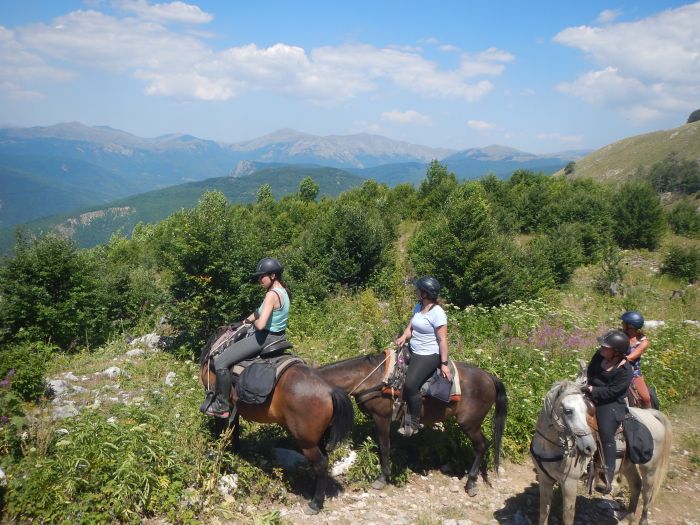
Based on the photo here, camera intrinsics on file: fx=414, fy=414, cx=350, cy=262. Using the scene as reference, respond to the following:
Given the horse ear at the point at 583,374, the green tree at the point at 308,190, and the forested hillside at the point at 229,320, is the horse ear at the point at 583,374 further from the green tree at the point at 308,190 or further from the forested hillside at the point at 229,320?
the green tree at the point at 308,190

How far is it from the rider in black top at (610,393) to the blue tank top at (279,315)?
394 cm

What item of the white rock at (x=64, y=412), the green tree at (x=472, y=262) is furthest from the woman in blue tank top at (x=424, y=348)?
the green tree at (x=472, y=262)

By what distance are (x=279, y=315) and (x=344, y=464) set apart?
2.63 meters

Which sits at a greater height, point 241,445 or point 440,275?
point 440,275

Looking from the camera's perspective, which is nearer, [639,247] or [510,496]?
[510,496]

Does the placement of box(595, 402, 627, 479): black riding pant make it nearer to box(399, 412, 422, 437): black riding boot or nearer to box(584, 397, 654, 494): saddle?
box(584, 397, 654, 494): saddle

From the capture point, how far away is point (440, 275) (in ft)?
51.0

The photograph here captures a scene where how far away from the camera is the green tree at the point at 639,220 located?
1144 inches

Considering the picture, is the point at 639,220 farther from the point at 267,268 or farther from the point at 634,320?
the point at 267,268

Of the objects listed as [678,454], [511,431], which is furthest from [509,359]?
[678,454]

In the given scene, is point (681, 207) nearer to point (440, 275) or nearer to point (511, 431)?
point (440, 275)

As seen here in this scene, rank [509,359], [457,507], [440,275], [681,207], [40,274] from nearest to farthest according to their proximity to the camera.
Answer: [457,507], [509,359], [40,274], [440,275], [681,207]

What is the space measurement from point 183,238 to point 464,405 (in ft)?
30.7

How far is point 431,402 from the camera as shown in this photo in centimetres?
611
